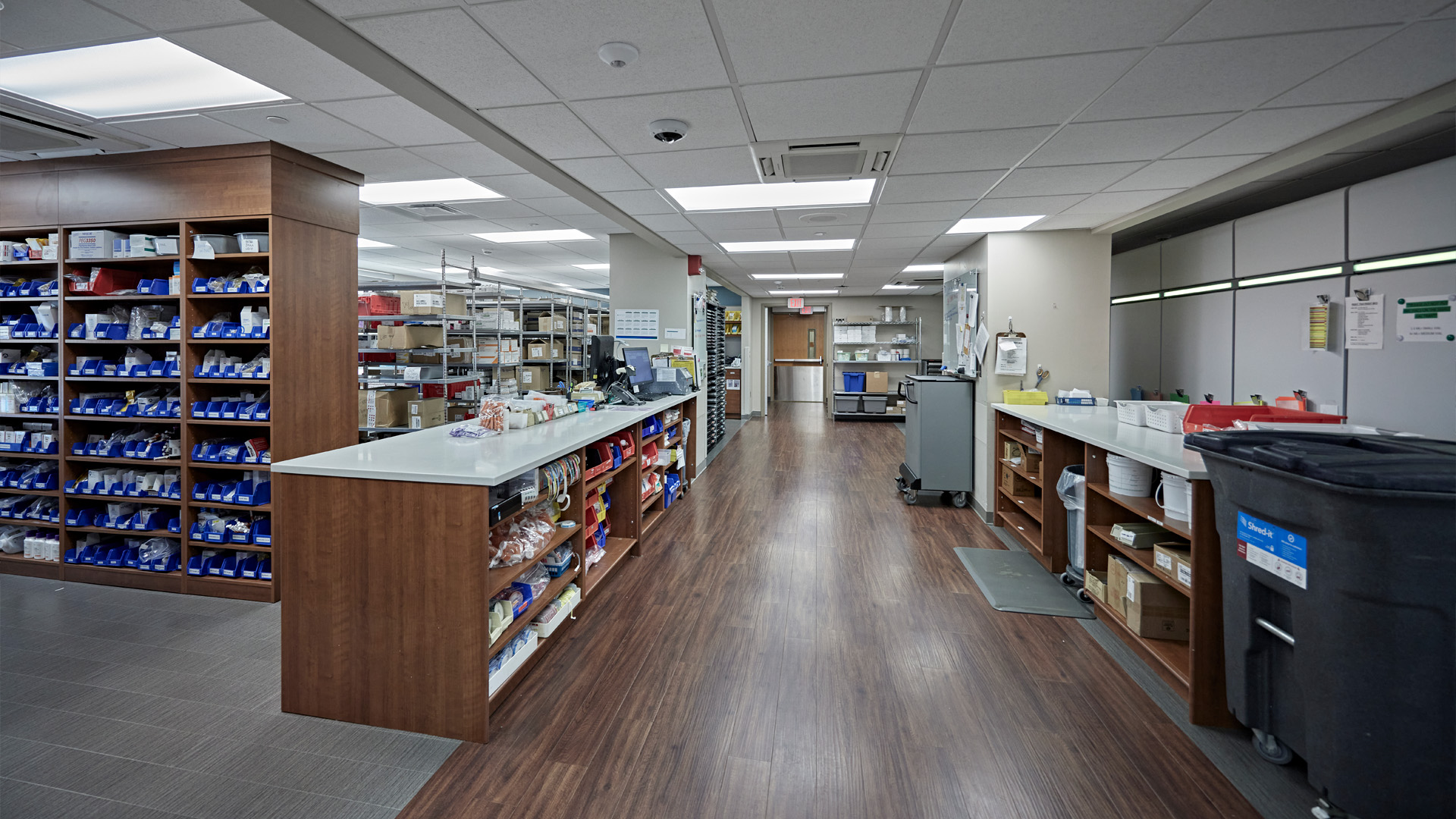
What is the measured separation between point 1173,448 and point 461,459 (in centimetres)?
301

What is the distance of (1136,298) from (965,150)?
13.0 feet

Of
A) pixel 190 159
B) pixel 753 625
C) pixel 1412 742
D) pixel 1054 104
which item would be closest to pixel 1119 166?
pixel 1054 104

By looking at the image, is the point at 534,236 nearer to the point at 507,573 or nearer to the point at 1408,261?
the point at 507,573

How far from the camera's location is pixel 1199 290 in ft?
15.1

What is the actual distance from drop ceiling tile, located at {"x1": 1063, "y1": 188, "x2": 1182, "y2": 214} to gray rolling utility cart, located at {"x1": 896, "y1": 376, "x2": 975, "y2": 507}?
5.28 feet

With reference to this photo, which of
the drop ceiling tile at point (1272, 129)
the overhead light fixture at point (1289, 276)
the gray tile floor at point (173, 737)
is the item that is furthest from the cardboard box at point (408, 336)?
the overhead light fixture at point (1289, 276)

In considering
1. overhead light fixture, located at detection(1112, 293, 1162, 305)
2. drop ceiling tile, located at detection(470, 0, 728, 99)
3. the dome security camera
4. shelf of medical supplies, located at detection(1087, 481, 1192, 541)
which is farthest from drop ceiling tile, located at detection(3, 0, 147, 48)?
overhead light fixture, located at detection(1112, 293, 1162, 305)

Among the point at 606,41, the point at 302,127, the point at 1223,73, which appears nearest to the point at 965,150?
the point at 1223,73

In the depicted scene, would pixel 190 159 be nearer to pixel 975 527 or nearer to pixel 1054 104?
pixel 1054 104

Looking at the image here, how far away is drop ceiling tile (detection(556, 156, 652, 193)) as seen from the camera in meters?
3.21

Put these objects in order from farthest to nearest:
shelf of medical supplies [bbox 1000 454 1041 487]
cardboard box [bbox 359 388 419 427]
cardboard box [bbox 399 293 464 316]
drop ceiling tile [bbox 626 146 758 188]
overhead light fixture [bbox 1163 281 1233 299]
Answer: cardboard box [bbox 399 293 464 316] → cardboard box [bbox 359 388 419 427] → overhead light fixture [bbox 1163 281 1233 299] → shelf of medical supplies [bbox 1000 454 1041 487] → drop ceiling tile [bbox 626 146 758 188]

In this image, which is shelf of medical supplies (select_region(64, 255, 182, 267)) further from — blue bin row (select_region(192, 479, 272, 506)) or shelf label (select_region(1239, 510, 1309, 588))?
shelf label (select_region(1239, 510, 1309, 588))

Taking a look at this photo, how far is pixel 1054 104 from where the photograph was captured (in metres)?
2.39

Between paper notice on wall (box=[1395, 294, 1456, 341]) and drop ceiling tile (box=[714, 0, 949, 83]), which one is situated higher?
drop ceiling tile (box=[714, 0, 949, 83])
